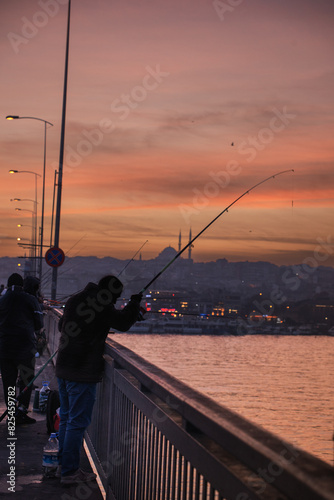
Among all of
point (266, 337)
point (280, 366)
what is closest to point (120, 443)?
point (280, 366)

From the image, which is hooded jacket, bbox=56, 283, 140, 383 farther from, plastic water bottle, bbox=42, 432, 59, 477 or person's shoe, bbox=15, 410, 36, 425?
person's shoe, bbox=15, 410, 36, 425

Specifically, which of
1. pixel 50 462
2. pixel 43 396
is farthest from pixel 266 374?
pixel 50 462

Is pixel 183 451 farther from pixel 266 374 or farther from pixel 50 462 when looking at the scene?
pixel 266 374

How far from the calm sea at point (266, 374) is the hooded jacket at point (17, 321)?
14.0 meters

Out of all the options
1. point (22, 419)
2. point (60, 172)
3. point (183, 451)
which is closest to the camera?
point (183, 451)

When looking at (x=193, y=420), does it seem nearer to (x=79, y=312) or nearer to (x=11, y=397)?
(x=79, y=312)

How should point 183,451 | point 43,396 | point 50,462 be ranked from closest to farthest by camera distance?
point 183,451, point 50,462, point 43,396

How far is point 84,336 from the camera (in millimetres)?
5332

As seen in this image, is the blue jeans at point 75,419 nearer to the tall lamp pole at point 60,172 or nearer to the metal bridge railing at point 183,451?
the metal bridge railing at point 183,451

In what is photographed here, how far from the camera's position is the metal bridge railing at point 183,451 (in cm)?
187

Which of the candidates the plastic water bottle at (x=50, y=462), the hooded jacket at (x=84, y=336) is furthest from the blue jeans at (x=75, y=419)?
the plastic water bottle at (x=50, y=462)

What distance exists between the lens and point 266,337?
184m

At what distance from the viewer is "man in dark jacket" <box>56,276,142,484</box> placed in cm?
521

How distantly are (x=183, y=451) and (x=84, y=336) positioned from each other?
8.28ft
